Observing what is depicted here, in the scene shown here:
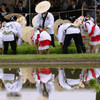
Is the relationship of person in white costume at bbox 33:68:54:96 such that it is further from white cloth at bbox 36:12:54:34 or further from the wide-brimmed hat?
white cloth at bbox 36:12:54:34

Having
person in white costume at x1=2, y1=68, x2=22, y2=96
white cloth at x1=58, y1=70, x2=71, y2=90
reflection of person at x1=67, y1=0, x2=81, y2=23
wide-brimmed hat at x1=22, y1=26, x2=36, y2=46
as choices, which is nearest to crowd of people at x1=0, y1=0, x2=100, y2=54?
wide-brimmed hat at x1=22, y1=26, x2=36, y2=46

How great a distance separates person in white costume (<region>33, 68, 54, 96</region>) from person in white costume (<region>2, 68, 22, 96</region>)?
1.15 feet

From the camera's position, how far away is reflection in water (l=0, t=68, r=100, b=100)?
6.22 m

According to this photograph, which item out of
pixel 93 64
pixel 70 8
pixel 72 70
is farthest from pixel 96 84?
pixel 70 8

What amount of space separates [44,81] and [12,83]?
65 cm

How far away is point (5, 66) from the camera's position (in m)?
11.6

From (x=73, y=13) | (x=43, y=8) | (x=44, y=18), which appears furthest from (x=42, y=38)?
(x=73, y=13)

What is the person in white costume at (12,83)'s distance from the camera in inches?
262

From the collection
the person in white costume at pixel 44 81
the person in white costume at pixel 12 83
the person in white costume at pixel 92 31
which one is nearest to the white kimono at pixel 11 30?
the person in white costume at pixel 92 31

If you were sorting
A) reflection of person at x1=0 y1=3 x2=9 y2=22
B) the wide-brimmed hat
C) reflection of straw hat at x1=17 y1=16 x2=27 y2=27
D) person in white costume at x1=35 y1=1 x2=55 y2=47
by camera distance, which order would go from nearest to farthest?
the wide-brimmed hat
person in white costume at x1=35 y1=1 x2=55 y2=47
reflection of straw hat at x1=17 y1=16 x2=27 y2=27
reflection of person at x1=0 y1=3 x2=9 y2=22

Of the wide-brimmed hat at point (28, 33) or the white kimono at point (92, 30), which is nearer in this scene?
the white kimono at point (92, 30)

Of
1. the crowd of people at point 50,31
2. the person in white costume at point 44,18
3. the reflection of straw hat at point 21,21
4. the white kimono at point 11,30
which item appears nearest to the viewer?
the crowd of people at point 50,31

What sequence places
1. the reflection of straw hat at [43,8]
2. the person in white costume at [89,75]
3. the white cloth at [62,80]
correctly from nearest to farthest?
the white cloth at [62,80] → the person in white costume at [89,75] → the reflection of straw hat at [43,8]

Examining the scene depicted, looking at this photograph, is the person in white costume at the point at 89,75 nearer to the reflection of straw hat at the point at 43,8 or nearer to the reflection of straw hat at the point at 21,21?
the reflection of straw hat at the point at 43,8
